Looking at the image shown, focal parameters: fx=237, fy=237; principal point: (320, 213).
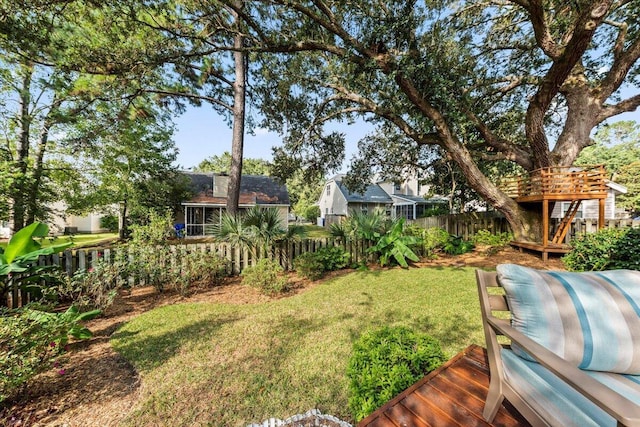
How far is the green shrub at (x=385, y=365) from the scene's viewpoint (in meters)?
1.80

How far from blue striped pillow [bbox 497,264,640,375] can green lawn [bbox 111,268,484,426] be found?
156 cm

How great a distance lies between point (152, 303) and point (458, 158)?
9.12 meters

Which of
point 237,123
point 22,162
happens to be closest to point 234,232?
point 237,123

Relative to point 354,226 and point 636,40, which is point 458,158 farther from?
point 636,40

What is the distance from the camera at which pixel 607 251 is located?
4.90 meters

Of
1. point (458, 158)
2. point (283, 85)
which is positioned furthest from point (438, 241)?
point (283, 85)

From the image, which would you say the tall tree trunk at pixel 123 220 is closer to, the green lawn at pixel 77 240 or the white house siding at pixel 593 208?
the green lawn at pixel 77 240

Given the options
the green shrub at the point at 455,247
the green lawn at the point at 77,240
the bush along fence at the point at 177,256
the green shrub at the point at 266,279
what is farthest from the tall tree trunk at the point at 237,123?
the green shrub at the point at 455,247

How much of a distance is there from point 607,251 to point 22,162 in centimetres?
1646

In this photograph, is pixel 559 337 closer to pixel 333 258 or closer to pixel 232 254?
pixel 333 258

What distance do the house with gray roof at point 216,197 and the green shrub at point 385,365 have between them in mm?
13519

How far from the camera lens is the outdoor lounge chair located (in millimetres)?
1356

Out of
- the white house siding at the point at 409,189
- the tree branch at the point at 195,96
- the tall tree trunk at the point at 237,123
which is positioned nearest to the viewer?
the tree branch at the point at 195,96

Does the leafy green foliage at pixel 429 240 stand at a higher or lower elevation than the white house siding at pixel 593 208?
lower
